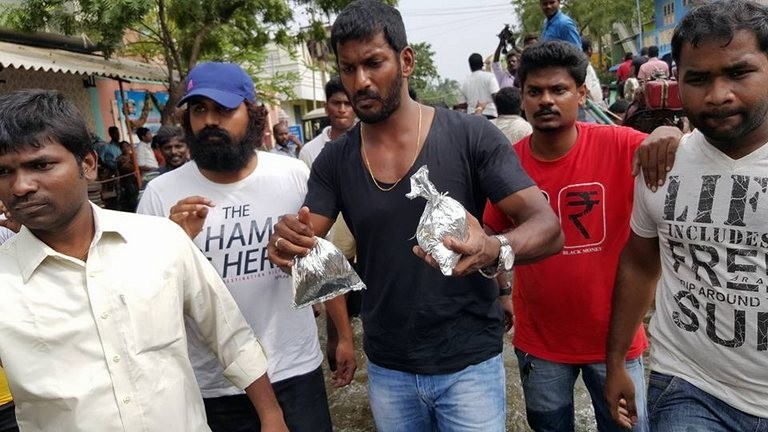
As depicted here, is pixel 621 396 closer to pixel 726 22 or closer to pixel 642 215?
pixel 642 215

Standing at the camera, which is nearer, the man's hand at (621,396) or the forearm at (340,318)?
the man's hand at (621,396)

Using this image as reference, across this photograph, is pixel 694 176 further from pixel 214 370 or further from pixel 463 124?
pixel 214 370

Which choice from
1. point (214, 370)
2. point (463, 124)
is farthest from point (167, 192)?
point (463, 124)

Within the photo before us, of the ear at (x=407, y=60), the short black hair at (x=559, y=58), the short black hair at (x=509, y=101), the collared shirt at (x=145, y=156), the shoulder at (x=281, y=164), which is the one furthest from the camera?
the collared shirt at (x=145, y=156)

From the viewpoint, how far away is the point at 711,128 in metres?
1.62

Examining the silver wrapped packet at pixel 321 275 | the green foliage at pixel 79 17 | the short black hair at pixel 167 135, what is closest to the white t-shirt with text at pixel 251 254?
the silver wrapped packet at pixel 321 275

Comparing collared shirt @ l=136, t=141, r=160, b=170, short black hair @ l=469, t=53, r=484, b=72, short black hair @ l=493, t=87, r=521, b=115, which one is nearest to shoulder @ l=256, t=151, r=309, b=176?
short black hair @ l=493, t=87, r=521, b=115

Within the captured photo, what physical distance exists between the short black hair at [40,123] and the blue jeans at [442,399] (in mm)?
1250

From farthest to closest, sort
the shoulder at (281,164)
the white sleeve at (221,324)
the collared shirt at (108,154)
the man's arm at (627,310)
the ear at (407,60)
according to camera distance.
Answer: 1. the collared shirt at (108,154)
2. the shoulder at (281,164)
3. the man's arm at (627,310)
4. the ear at (407,60)
5. the white sleeve at (221,324)

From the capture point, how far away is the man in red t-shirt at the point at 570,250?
227 cm

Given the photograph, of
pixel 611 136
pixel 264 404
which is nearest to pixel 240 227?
pixel 264 404

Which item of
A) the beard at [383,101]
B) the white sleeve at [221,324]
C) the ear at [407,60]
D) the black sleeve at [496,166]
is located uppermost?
the ear at [407,60]

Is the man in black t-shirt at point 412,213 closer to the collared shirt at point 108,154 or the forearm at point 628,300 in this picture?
the forearm at point 628,300

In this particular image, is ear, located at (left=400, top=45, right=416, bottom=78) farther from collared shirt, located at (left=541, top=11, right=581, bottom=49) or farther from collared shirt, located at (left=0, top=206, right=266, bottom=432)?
collared shirt, located at (left=541, top=11, right=581, bottom=49)
